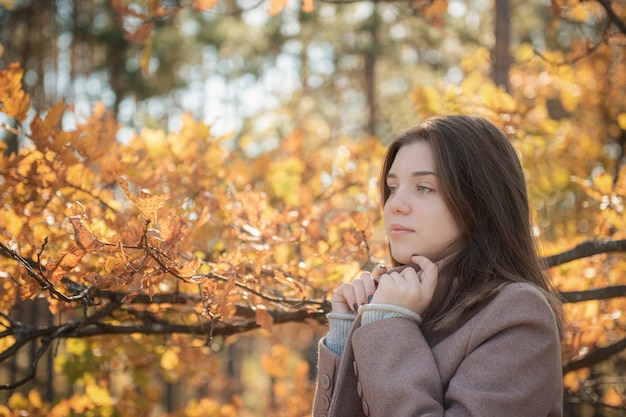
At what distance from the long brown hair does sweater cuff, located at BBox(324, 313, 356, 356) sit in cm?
20

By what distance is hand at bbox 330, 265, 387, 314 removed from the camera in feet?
5.45

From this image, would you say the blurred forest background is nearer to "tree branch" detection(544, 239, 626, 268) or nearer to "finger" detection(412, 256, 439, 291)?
"tree branch" detection(544, 239, 626, 268)

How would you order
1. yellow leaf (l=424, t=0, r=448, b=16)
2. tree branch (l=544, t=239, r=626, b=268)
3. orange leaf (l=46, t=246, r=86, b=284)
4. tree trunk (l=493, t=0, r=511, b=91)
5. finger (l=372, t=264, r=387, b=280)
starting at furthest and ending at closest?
1. tree trunk (l=493, t=0, r=511, b=91)
2. yellow leaf (l=424, t=0, r=448, b=16)
3. tree branch (l=544, t=239, r=626, b=268)
4. finger (l=372, t=264, r=387, b=280)
5. orange leaf (l=46, t=246, r=86, b=284)

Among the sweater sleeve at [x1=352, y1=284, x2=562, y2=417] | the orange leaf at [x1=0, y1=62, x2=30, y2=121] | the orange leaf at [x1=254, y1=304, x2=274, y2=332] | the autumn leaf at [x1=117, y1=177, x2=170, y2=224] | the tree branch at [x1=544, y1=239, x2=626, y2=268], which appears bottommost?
the orange leaf at [x1=254, y1=304, x2=274, y2=332]

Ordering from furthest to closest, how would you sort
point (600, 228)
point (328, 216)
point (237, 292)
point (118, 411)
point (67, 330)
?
point (328, 216)
point (118, 411)
point (600, 228)
point (67, 330)
point (237, 292)

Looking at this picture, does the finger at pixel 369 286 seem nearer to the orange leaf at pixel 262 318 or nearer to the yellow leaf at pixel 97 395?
the orange leaf at pixel 262 318

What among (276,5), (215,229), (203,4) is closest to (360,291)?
(215,229)

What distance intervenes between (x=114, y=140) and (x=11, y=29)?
8.42 metres

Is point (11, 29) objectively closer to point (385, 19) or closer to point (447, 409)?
point (385, 19)

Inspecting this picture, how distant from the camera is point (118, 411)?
8.84 ft

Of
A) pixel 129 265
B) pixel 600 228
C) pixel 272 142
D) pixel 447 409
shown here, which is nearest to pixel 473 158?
pixel 447 409

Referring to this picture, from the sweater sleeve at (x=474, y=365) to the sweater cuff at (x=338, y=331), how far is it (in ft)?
0.44

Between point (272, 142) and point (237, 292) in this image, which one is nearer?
point (237, 292)

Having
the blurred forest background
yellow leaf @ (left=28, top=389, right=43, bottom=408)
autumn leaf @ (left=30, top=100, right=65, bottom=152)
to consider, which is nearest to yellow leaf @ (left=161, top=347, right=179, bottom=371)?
the blurred forest background
